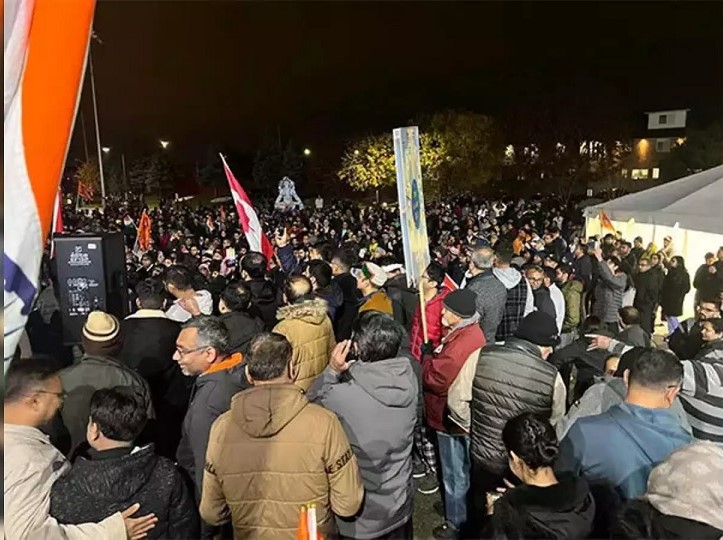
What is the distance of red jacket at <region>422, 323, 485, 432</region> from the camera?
162 inches

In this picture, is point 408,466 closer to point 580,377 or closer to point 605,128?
point 580,377

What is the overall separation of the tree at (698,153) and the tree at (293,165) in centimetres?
3772

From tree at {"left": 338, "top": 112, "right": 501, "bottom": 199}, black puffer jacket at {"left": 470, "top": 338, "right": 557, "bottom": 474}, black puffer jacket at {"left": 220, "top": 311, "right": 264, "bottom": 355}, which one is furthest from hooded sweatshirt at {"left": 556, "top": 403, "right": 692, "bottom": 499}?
tree at {"left": 338, "top": 112, "right": 501, "bottom": 199}

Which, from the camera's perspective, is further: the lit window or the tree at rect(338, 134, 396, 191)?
the lit window

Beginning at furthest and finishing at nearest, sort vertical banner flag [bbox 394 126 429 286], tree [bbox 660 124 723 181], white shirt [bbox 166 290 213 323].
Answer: tree [bbox 660 124 723 181]
white shirt [bbox 166 290 213 323]
vertical banner flag [bbox 394 126 429 286]

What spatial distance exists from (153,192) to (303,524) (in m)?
85.3

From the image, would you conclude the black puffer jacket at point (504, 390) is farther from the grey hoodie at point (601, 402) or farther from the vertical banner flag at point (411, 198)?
the vertical banner flag at point (411, 198)

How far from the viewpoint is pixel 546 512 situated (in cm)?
227

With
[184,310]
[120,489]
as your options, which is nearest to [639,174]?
[184,310]

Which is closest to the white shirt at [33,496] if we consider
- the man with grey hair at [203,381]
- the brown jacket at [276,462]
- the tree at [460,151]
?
the brown jacket at [276,462]

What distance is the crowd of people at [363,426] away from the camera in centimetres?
233

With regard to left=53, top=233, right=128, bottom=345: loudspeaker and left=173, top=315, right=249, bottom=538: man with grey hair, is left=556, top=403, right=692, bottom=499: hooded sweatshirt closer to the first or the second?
left=173, top=315, right=249, bottom=538: man with grey hair

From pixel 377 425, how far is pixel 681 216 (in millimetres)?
9325

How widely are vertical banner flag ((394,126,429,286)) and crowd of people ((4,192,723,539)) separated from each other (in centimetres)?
19
